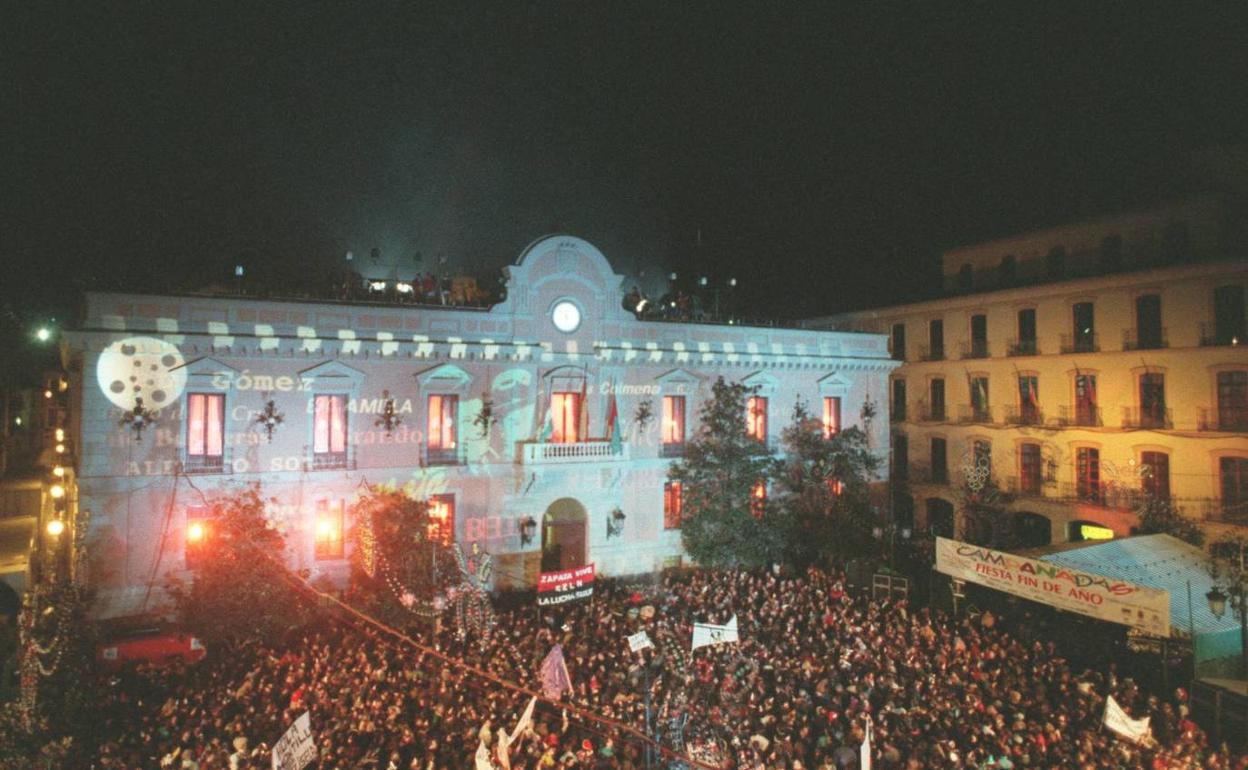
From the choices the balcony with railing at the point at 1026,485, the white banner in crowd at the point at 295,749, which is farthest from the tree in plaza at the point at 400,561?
the balcony with railing at the point at 1026,485

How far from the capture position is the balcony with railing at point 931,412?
32.5m

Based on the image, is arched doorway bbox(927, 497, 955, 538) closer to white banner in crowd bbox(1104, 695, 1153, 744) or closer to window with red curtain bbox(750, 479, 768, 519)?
window with red curtain bbox(750, 479, 768, 519)

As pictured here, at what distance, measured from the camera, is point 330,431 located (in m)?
22.5

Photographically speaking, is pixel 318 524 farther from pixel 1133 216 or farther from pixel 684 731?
pixel 1133 216

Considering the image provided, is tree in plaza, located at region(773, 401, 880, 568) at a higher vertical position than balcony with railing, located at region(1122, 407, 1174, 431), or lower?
lower

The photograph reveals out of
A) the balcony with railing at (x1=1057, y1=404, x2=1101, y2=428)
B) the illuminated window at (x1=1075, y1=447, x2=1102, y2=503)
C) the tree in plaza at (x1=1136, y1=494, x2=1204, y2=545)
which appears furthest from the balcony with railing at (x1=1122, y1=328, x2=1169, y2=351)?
the tree in plaza at (x1=1136, y1=494, x2=1204, y2=545)

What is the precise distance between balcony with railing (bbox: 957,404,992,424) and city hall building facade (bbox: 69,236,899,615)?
21.3 feet

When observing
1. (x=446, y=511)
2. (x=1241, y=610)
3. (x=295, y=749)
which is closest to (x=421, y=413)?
(x=446, y=511)

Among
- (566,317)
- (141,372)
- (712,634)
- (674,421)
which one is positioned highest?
(566,317)

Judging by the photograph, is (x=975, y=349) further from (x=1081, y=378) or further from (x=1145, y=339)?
(x=1145, y=339)

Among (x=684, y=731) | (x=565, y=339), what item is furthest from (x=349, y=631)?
(x=565, y=339)

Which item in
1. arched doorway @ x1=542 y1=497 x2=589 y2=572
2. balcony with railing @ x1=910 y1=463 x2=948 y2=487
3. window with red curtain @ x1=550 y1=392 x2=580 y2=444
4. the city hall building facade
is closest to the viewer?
the city hall building facade

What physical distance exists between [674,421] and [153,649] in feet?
57.2

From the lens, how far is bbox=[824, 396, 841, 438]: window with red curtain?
1198 inches
